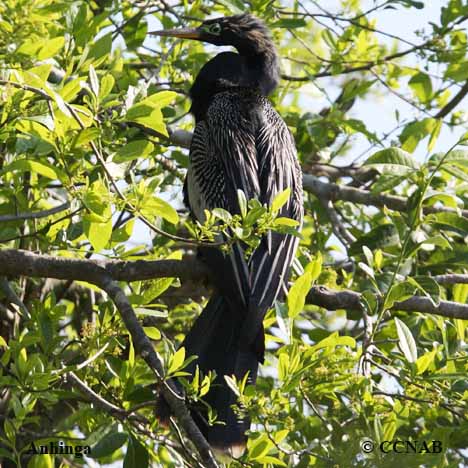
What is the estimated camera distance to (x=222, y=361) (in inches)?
149

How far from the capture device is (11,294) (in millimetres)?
3787

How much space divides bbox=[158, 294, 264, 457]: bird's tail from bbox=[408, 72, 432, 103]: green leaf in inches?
76.0

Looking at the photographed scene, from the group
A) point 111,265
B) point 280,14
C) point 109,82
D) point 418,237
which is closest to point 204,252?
point 111,265

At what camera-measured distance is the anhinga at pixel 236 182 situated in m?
3.72

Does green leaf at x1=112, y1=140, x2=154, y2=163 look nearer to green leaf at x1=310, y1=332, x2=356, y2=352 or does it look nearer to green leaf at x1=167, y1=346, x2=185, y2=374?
green leaf at x1=167, y1=346, x2=185, y2=374

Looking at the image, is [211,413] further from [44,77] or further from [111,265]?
[44,77]

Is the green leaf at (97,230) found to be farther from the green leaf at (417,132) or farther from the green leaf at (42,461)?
the green leaf at (417,132)

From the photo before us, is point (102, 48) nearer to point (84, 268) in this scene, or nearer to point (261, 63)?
point (84, 268)

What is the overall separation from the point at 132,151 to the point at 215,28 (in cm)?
246

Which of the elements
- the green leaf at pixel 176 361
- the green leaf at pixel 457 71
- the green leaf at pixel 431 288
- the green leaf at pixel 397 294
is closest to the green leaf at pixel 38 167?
the green leaf at pixel 176 361

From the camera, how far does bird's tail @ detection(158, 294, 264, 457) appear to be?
11.2 ft

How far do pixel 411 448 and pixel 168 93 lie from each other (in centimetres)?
146

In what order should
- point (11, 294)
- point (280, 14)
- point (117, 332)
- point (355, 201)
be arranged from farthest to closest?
point (280, 14)
point (355, 201)
point (11, 294)
point (117, 332)

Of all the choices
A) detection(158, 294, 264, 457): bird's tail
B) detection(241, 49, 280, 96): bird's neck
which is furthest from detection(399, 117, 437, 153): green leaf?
detection(158, 294, 264, 457): bird's tail
